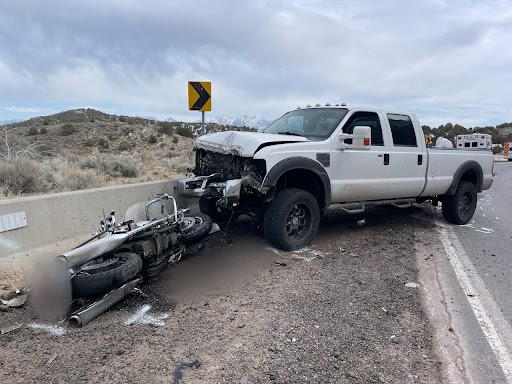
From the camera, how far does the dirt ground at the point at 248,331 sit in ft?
11.2

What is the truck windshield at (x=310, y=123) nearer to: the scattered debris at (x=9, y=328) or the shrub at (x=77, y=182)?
the shrub at (x=77, y=182)

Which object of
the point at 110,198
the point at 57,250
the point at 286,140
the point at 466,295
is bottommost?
the point at 466,295

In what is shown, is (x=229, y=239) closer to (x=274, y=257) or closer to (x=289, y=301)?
(x=274, y=257)

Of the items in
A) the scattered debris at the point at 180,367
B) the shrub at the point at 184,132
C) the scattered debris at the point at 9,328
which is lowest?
the scattered debris at the point at 180,367

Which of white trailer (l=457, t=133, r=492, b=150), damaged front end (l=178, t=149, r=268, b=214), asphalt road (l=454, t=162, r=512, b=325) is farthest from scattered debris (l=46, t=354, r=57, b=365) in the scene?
white trailer (l=457, t=133, r=492, b=150)

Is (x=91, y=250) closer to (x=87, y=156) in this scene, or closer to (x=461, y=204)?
(x=461, y=204)

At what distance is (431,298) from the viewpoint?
5105 mm

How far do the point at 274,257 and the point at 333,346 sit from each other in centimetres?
250

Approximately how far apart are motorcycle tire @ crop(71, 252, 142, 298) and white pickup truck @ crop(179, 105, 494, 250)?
1.80 metres

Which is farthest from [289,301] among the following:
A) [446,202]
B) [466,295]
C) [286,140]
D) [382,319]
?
[446,202]

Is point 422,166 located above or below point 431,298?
above


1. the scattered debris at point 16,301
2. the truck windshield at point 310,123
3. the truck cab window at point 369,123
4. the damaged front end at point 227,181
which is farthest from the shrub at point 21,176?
the truck cab window at point 369,123

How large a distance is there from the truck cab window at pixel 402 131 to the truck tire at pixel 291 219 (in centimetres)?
234

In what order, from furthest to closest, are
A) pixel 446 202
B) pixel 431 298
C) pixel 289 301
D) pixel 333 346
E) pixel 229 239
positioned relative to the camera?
pixel 446 202
pixel 229 239
pixel 431 298
pixel 289 301
pixel 333 346
